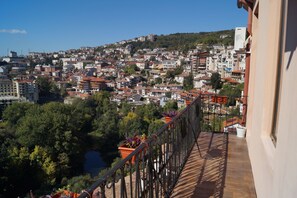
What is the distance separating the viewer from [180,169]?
368cm

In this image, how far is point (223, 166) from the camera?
13.2ft

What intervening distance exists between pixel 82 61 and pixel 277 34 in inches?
5210

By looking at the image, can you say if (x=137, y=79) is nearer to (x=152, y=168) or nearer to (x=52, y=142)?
(x=52, y=142)

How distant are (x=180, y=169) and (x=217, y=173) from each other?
564 millimetres

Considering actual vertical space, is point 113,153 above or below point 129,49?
below

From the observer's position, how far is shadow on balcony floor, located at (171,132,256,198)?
3207 millimetres

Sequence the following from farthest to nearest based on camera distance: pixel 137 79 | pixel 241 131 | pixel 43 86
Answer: pixel 137 79 < pixel 43 86 < pixel 241 131

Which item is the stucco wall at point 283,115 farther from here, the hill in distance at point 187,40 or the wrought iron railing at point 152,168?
the hill in distance at point 187,40

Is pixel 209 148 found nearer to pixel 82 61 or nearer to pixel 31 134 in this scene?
pixel 31 134

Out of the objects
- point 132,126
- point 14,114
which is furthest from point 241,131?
point 14,114

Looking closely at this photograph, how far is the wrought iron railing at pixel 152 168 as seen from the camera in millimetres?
1529

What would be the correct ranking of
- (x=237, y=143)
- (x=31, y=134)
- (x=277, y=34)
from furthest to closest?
1. (x=31, y=134)
2. (x=237, y=143)
3. (x=277, y=34)

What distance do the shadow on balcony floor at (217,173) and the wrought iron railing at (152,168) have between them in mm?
178

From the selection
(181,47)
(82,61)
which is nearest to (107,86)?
(181,47)
